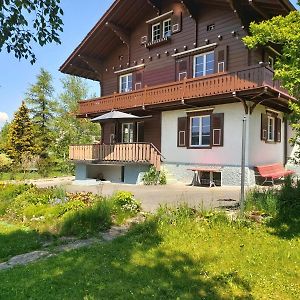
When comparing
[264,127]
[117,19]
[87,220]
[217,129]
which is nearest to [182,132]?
[217,129]

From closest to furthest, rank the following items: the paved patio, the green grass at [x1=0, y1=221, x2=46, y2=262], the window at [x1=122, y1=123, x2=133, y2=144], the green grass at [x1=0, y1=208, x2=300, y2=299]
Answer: the green grass at [x1=0, y1=208, x2=300, y2=299] < the green grass at [x1=0, y1=221, x2=46, y2=262] < the paved patio < the window at [x1=122, y1=123, x2=133, y2=144]

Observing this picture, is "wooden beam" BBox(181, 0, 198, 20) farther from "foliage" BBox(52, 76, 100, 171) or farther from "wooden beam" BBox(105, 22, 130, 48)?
"foliage" BBox(52, 76, 100, 171)

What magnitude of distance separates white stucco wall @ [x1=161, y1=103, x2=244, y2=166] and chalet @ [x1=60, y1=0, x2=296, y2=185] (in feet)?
0.16

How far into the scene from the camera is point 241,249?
606 centimetres

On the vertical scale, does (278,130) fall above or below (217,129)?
above

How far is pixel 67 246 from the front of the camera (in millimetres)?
6660

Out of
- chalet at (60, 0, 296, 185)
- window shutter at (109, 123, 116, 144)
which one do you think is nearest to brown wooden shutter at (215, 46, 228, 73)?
chalet at (60, 0, 296, 185)

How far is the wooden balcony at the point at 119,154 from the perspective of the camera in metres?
18.2

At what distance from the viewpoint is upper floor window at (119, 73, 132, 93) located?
22.7 m

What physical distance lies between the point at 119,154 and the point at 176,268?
14.1m

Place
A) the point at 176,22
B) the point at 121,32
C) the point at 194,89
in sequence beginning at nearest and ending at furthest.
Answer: the point at 194,89 < the point at 176,22 < the point at 121,32

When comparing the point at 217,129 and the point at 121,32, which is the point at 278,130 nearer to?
the point at 217,129

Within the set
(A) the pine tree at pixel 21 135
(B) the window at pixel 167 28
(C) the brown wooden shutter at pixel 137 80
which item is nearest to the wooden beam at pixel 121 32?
(C) the brown wooden shutter at pixel 137 80

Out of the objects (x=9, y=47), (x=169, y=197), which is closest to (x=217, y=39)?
(x=169, y=197)
